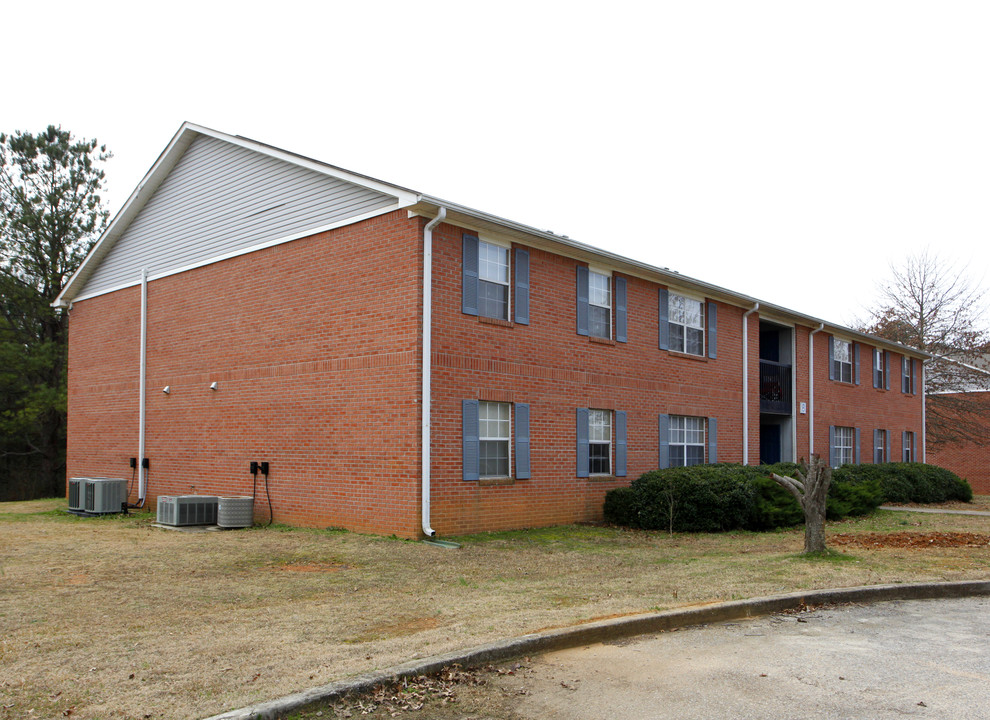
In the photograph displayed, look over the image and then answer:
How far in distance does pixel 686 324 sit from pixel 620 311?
3017 millimetres

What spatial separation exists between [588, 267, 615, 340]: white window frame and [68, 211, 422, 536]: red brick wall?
15.8 feet

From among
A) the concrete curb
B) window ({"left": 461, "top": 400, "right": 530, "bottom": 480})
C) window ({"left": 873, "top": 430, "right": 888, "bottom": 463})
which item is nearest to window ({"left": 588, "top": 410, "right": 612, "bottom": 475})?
window ({"left": 461, "top": 400, "right": 530, "bottom": 480})

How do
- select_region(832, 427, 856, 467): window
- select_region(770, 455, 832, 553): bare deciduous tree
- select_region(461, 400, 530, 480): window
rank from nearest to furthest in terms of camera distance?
select_region(770, 455, 832, 553): bare deciduous tree < select_region(461, 400, 530, 480): window < select_region(832, 427, 856, 467): window

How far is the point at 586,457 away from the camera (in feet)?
55.8

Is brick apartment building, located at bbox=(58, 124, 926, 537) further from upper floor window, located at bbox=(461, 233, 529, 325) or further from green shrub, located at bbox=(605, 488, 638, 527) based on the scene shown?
green shrub, located at bbox=(605, 488, 638, 527)

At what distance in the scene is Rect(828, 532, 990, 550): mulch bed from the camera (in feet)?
44.0

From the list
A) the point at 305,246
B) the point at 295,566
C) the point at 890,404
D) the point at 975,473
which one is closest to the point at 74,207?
the point at 305,246

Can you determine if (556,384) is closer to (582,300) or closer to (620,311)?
(582,300)

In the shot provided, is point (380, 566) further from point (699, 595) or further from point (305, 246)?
point (305, 246)

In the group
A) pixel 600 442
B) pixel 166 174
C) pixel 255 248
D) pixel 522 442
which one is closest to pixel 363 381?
pixel 522 442

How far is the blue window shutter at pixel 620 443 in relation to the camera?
1789cm

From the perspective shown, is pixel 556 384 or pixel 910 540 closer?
pixel 910 540

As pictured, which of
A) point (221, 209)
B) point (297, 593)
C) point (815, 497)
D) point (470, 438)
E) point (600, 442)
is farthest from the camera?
point (221, 209)

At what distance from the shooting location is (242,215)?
1788 cm
